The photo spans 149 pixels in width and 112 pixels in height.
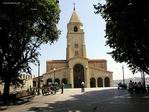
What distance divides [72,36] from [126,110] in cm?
8149

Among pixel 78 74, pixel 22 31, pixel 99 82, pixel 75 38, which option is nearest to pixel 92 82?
pixel 99 82

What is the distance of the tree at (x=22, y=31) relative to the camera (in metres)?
30.2

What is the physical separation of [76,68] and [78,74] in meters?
1.83

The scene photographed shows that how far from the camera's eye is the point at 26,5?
32.1m

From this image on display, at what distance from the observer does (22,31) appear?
115ft

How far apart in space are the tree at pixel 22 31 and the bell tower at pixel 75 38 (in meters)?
61.8

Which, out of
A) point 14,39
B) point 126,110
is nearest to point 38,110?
point 126,110

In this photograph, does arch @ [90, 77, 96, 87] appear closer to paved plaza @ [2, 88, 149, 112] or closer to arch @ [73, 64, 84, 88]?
arch @ [73, 64, 84, 88]

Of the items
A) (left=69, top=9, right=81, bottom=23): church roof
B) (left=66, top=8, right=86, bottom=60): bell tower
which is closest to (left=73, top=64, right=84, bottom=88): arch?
(left=66, top=8, right=86, bottom=60): bell tower

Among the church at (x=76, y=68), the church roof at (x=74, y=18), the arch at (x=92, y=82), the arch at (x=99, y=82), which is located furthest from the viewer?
the church roof at (x=74, y=18)

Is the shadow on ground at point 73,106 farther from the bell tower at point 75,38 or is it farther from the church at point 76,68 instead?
the bell tower at point 75,38

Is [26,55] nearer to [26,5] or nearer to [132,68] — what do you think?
[26,5]

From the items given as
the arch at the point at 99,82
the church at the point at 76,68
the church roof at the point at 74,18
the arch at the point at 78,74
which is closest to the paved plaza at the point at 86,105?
the church at the point at 76,68

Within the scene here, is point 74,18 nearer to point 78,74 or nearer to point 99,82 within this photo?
point 78,74
